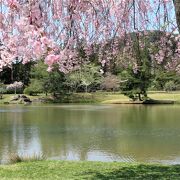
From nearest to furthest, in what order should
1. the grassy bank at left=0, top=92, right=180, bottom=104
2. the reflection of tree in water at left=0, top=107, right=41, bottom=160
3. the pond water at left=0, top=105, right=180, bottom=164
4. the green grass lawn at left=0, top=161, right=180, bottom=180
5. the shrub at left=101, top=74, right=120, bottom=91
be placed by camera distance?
the green grass lawn at left=0, top=161, right=180, bottom=180, the pond water at left=0, top=105, right=180, bottom=164, the reflection of tree in water at left=0, top=107, right=41, bottom=160, the grassy bank at left=0, top=92, right=180, bottom=104, the shrub at left=101, top=74, right=120, bottom=91

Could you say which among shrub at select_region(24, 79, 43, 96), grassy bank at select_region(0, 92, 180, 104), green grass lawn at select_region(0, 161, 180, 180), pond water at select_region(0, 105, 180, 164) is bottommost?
pond water at select_region(0, 105, 180, 164)

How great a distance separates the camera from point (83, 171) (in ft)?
25.5

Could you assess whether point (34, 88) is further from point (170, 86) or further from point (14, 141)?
point (14, 141)

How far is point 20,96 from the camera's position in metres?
47.2

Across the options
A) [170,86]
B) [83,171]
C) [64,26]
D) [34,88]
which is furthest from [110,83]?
[64,26]

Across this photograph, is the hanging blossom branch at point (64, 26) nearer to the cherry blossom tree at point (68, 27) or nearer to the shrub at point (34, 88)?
the cherry blossom tree at point (68, 27)

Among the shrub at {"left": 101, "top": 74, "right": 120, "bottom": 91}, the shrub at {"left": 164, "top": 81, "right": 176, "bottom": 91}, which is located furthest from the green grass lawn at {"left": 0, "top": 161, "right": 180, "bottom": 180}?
the shrub at {"left": 164, "top": 81, "right": 176, "bottom": 91}

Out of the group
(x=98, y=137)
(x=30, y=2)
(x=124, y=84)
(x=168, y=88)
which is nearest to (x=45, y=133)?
(x=98, y=137)

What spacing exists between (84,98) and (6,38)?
4595 cm

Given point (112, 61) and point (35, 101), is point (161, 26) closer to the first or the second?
point (112, 61)

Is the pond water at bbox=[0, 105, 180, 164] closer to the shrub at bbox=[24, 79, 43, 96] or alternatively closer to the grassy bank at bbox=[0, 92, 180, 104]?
the grassy bank at bbox=[0, 92, 180, 104]

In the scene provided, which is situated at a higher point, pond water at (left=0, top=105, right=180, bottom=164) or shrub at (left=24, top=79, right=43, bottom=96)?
shrub at (left=24, top=79, right=43, bottom=96)

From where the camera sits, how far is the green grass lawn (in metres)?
7.04

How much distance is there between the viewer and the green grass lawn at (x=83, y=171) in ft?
23.1
